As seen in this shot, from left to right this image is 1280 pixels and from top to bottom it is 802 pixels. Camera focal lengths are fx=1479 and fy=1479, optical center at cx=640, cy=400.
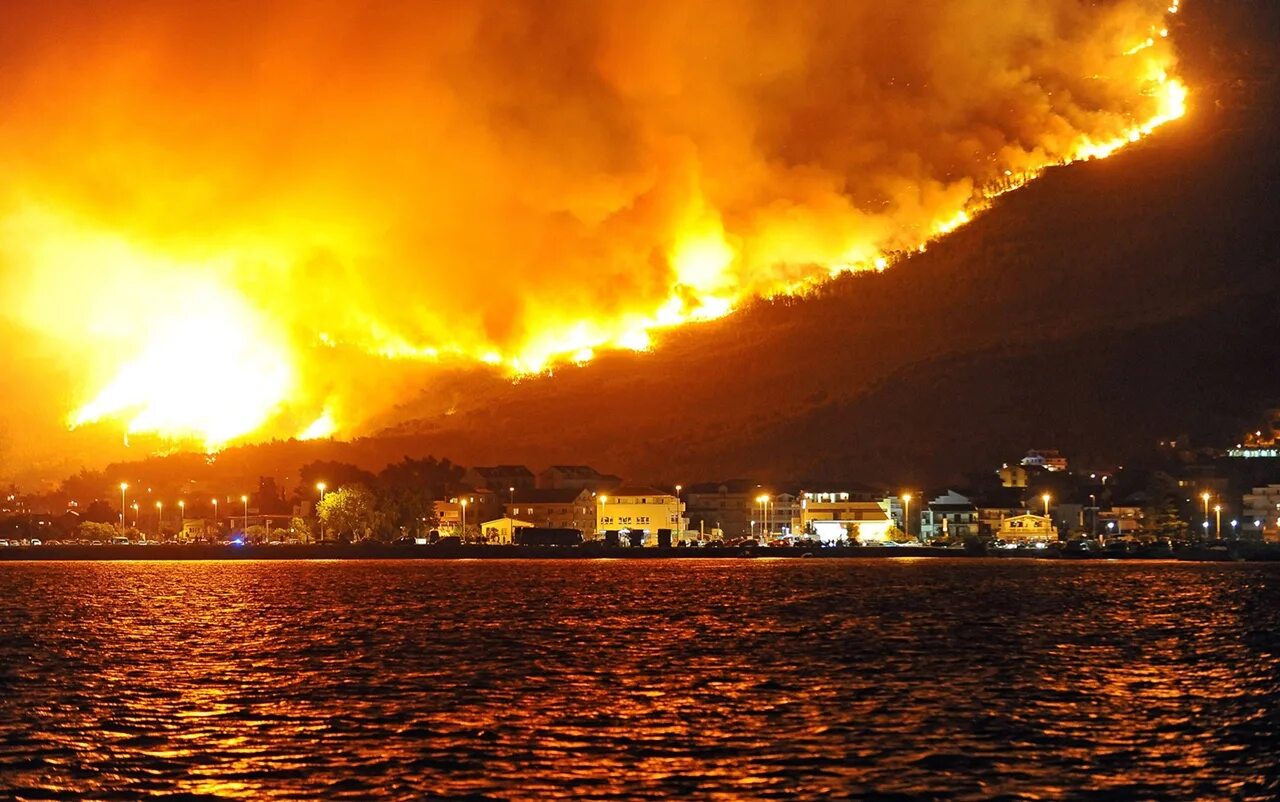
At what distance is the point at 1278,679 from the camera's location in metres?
56.5

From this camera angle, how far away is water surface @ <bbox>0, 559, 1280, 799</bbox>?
36.3 meters

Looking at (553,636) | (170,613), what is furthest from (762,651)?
(170,613)

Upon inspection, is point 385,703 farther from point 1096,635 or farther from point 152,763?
point 1096,635

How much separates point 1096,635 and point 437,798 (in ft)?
165

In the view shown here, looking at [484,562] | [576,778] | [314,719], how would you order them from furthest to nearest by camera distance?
[484,562], [314,719], [576,778]

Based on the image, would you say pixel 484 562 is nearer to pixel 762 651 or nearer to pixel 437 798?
pixel 762 651

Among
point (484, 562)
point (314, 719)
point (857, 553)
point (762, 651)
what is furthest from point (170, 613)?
point (857, 553)

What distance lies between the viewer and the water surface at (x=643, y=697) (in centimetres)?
3628

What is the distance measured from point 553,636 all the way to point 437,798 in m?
40.3

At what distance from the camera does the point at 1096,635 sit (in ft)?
248

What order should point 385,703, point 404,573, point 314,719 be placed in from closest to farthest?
point 314,719
point 385,703
point 404,573

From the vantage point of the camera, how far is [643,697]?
5056cm

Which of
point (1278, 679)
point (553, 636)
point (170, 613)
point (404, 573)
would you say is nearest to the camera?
point (1278, 679)

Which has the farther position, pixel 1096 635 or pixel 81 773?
pixel 1096 635
